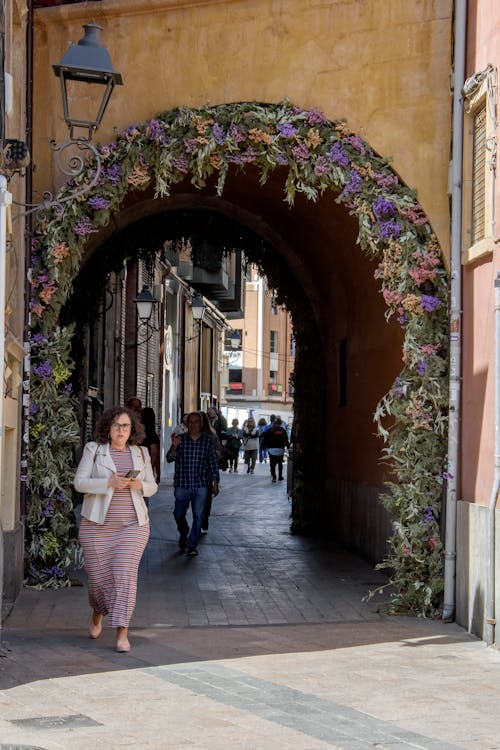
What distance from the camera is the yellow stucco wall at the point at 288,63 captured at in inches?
478


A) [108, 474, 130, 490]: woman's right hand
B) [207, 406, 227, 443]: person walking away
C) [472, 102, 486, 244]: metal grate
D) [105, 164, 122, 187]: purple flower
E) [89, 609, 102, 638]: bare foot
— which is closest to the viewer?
[108, 474, 130, 490]: woman's right hand

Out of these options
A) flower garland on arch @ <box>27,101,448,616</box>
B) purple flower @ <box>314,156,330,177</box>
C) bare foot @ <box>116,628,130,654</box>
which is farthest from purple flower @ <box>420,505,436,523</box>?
bare foot @ <box>116,628,130,654</box>

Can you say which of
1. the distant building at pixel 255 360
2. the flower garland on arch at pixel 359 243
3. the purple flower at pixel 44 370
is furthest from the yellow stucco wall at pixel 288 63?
the distant building at pixel 255 360

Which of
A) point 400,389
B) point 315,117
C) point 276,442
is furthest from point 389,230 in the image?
point 276,442

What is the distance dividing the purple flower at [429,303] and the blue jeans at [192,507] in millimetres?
4900

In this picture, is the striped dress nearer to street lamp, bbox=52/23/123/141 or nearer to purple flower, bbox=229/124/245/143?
street lamp, bbox=52/23/123/141

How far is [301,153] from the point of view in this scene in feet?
39.8

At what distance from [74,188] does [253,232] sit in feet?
16.9

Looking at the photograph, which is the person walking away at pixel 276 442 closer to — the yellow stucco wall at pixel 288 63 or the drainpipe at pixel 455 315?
the yellow stucco wall at pixel 288 63

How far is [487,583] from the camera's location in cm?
998

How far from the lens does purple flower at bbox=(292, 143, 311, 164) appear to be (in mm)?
12109

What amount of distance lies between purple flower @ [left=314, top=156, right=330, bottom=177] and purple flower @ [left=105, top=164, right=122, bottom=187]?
1801mm

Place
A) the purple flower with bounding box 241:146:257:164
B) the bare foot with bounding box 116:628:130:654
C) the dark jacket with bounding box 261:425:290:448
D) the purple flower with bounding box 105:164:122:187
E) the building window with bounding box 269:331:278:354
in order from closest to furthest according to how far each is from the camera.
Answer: the bare foot with bounding box 116:628:130:654 → the purple flower with bounding box 241:146:257:164 → the purple flower with bounding box 105:164:122:187 → the dark jacket with bounding box 261:425:290:448 → the building window with bounding box 269:331:278:354

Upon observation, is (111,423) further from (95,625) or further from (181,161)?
(181,161)
